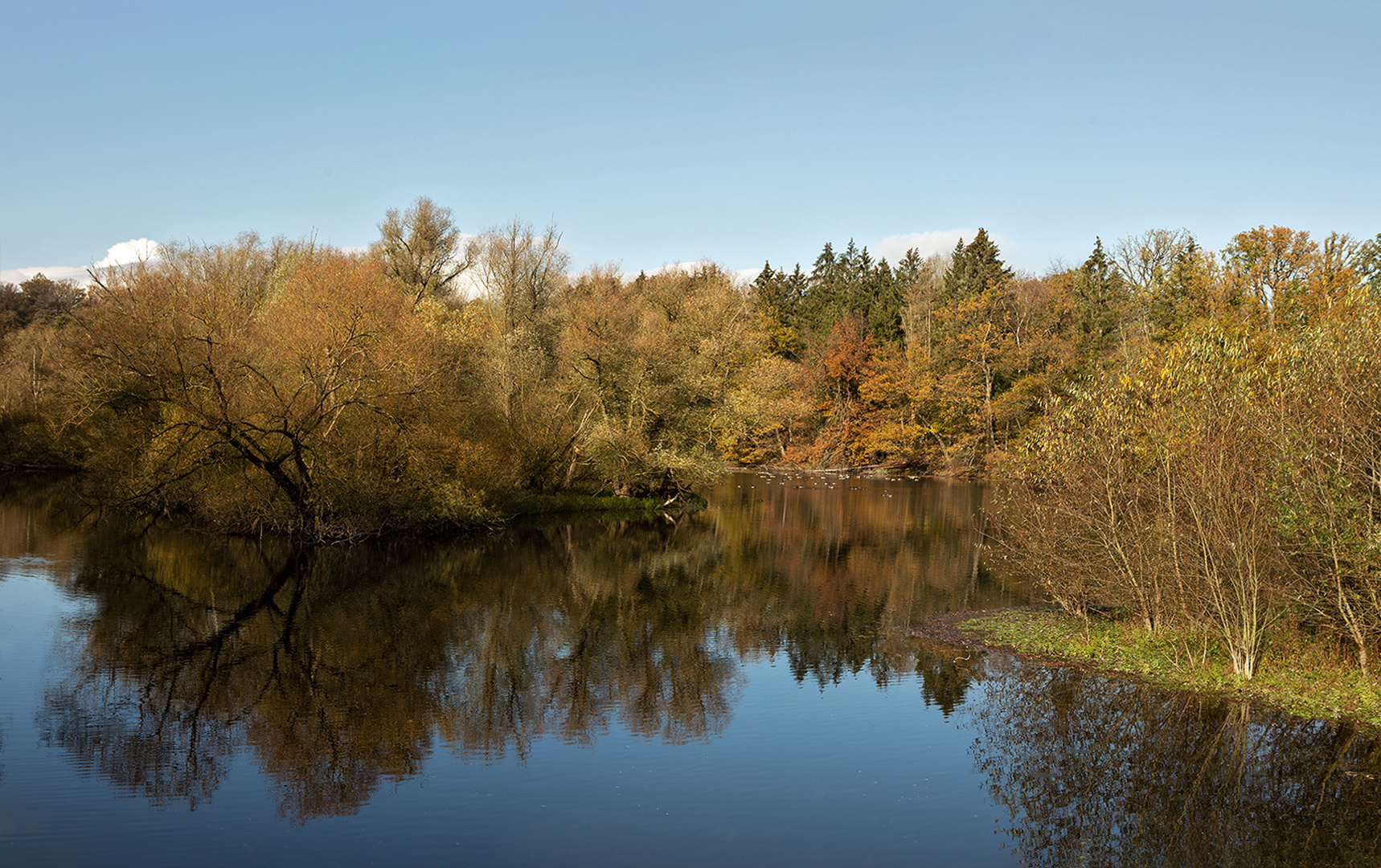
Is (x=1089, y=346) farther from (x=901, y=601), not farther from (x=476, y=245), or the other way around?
(x=901, y=601)

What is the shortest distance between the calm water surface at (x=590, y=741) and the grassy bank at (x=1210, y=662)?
1.87ft

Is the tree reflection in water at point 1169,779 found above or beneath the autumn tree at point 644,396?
beneath

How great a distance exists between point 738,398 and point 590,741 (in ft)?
107

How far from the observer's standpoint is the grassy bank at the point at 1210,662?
13.8 meters

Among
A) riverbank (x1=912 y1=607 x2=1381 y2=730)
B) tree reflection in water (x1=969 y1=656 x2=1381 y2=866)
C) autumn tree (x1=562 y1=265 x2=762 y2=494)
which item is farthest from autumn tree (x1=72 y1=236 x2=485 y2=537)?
tree reflection in water (x1=969 y1=656 x2=1381 y2=866)

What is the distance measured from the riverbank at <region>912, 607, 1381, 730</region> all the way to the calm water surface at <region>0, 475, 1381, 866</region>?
57 centimetres

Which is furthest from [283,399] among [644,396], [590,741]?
[590,741]

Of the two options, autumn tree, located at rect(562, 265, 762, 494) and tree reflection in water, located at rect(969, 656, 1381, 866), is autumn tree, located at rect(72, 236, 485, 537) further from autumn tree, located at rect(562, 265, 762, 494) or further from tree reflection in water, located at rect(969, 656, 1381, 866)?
tree reflection in water, located at rect(969, 656, 1381, 866)

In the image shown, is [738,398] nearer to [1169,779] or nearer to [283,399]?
[283,399]

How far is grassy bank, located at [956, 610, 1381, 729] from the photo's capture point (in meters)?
13.8

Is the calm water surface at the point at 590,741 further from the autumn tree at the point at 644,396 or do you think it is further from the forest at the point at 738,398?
the autumn tree at the point at 644,396

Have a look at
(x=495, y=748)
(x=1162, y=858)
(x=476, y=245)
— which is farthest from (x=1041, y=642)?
(x=476, y=245)

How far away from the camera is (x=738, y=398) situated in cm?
4500

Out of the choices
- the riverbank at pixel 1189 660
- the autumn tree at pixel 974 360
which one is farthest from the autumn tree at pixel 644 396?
the autumn tree at pixel 974 360
